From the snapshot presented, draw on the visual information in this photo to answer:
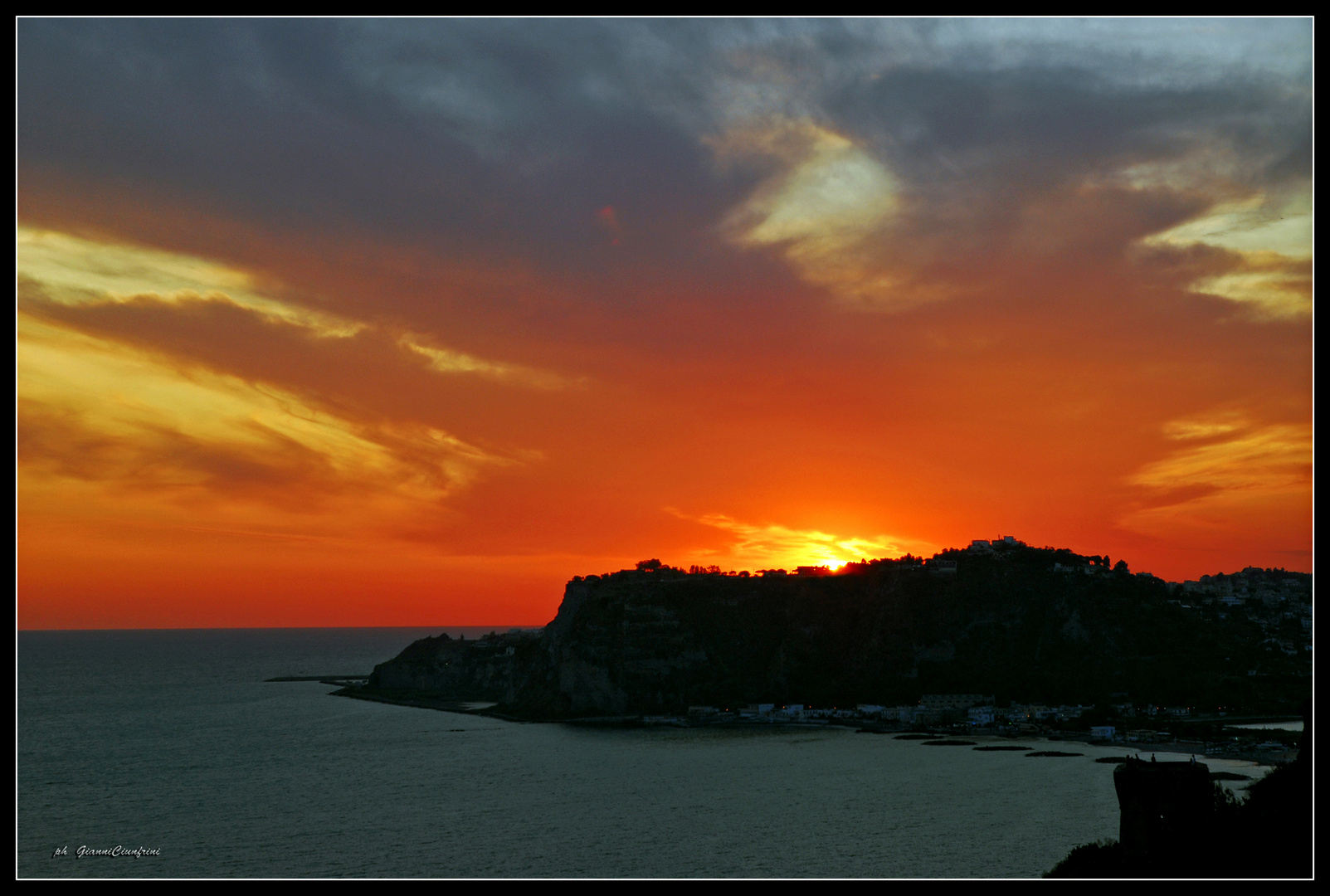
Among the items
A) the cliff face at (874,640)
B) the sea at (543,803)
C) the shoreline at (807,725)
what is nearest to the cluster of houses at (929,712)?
the shoreline at (807,725)

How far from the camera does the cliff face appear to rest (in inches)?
4956

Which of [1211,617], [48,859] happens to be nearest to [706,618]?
[1211,617]

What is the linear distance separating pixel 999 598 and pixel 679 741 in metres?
61.4

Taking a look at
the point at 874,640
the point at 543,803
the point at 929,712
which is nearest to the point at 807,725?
the point at 929,712

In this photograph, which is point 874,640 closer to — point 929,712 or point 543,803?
point 929,712

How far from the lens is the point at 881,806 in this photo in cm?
6488

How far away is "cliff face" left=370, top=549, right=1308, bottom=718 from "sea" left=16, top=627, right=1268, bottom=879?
1829cm

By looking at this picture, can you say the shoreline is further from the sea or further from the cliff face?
the cliff face

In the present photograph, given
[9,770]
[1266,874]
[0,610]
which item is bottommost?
[1266,874]

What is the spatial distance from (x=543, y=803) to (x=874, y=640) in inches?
3190

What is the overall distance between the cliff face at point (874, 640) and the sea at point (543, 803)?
18287 mm

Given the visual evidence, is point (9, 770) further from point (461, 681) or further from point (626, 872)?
point (461, 681)

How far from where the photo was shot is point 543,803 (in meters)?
69.1

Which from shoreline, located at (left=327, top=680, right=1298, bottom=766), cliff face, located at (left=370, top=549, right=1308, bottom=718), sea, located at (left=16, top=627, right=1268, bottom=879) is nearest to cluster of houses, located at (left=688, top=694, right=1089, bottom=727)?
shoreline, located at (left=327, top=680, right=1298, bottom=766)
